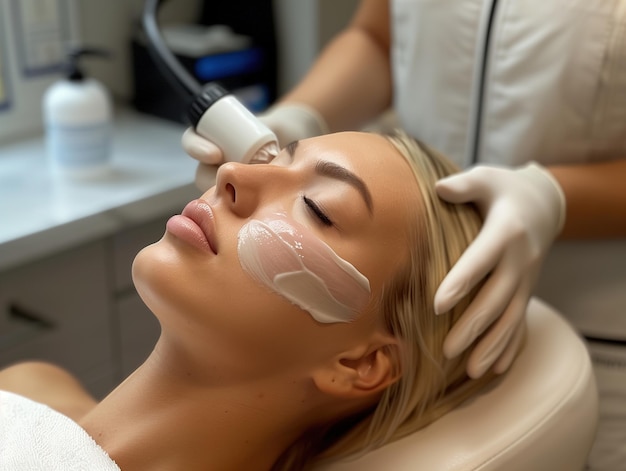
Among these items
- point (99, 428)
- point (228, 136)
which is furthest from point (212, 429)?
point (228, 136)

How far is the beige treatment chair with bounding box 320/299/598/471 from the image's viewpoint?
99 centimetres

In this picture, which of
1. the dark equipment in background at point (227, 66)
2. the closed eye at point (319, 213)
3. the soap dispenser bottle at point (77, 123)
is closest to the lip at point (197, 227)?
the closed eye at point (319, 213)

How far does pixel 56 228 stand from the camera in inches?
54.8

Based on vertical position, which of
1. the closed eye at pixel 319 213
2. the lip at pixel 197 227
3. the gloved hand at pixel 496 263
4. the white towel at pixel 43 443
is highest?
the closed eye at pixel 319 213

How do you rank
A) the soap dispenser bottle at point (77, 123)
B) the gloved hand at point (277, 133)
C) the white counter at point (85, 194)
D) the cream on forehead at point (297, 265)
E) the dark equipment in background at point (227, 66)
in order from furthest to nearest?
the dark equipment in background at point (227, 66), the soap dispenser bottle at point (77, 123), the white counter at point (85, 194), the gloved hand at point (277, 133), the cream on forehead at point (297, 265)

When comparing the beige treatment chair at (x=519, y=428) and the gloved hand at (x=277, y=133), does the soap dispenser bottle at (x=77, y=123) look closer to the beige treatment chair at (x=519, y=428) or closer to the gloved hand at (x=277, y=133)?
the gloved hand at (x=277, y=133)

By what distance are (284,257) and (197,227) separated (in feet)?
0.38

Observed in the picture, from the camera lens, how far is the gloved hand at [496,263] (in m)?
1.00

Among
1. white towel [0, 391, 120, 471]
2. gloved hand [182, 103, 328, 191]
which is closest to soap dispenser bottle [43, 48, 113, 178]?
gloved hand [182, 103, 328, 191]

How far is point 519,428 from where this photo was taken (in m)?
1.01

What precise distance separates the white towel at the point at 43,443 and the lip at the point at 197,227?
28 cm

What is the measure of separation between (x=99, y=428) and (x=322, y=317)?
326 millimetres

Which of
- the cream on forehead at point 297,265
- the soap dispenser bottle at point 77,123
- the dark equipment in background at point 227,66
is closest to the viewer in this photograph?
the cream on forehead at point 297,265

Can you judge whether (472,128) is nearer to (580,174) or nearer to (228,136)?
(580,174)
